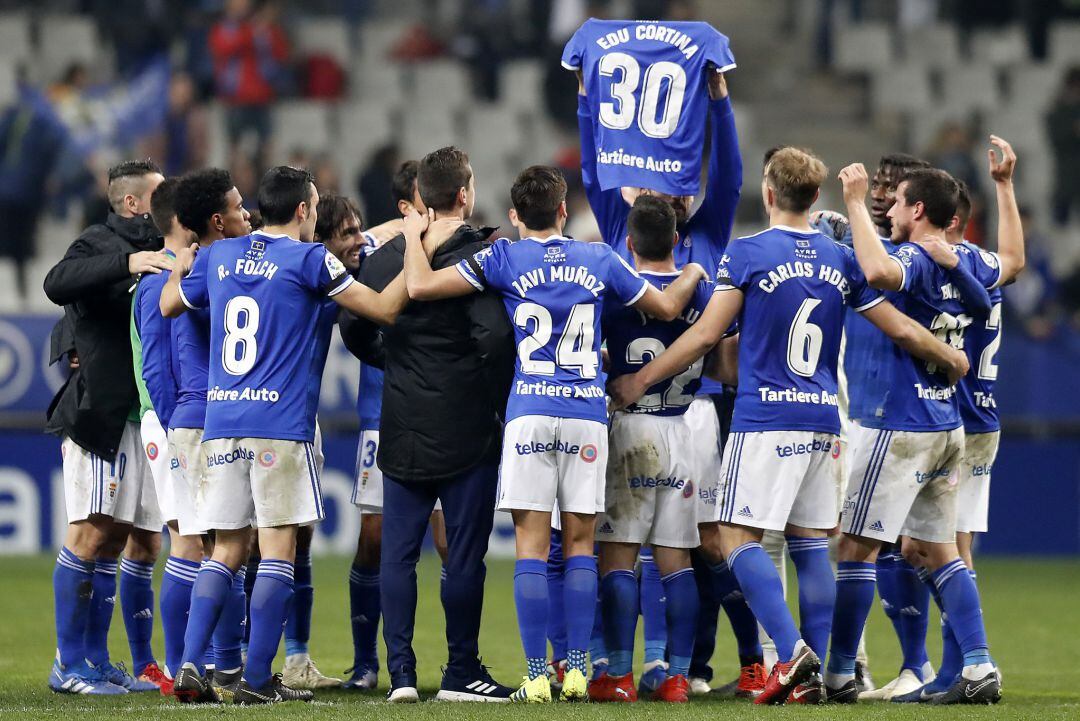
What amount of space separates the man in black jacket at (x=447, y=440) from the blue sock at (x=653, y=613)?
89 cm

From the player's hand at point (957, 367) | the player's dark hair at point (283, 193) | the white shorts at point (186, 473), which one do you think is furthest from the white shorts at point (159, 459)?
the player's hand at point (957, 367)

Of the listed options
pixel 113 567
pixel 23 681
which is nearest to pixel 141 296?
pixel 113 567

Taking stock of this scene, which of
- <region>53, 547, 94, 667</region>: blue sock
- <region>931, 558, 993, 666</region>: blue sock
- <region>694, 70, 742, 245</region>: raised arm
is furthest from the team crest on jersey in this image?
<region>53, 547, 94, 667</region>: blue sock

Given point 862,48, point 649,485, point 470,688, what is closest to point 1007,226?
point 649,485

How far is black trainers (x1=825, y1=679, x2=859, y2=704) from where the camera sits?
A: 764 cm

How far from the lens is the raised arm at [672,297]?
7.57m

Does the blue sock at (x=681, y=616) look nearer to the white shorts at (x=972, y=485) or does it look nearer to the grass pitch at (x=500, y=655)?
the grass pitch at (x=500, y=655)

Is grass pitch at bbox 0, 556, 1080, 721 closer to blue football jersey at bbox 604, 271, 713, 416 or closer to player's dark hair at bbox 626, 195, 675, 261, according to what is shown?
blue football jersey at bbox 604, 271, 713, 416

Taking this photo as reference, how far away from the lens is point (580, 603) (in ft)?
24.3

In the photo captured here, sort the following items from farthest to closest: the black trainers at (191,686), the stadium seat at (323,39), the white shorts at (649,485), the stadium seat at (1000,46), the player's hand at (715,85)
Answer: the stadium seat at (1000,46) < the stadium seat at (323,39) < the player's hand at (715,85) < the white shorts at (649,485) < the black trainers at (191,686)

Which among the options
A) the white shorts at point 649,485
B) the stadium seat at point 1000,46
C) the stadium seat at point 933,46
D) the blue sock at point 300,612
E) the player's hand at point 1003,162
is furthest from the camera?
the stadium seat at point 933,46

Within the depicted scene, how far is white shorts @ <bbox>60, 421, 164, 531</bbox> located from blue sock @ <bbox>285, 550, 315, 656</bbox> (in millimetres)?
736

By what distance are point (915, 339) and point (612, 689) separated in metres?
2.09

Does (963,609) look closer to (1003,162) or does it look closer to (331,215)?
(1003,162)
